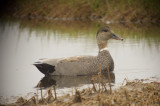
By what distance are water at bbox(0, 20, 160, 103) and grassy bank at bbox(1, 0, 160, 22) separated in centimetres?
454

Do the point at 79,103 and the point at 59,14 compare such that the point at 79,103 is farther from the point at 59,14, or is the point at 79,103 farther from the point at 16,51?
the point at 59,14

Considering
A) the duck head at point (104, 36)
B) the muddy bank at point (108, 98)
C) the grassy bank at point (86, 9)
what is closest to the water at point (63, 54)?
the duck head at point (104, 36)

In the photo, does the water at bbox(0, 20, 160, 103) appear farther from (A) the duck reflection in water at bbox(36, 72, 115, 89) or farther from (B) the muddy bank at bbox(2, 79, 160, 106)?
(B) the muddy bank at bbox(2, 79, 160, 106)

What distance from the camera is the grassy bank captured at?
67.0 feet

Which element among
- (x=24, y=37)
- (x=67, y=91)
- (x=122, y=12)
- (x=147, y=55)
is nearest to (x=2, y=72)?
(x=67, y=91)

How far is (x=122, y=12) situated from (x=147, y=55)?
10.7 metres

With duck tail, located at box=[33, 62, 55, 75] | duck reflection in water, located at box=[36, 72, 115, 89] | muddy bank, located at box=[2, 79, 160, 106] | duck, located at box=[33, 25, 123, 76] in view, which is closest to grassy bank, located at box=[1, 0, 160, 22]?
duck, located at box=[33, 25, 123, 76]

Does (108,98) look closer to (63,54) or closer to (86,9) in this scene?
(63,54)

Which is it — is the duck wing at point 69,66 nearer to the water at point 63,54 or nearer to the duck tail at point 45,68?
the duck tail at point 45,68

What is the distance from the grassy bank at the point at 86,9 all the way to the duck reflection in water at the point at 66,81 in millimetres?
12168

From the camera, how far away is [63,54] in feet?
36.7

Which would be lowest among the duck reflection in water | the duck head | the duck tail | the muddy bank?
the muddy bank

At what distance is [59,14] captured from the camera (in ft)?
81.0

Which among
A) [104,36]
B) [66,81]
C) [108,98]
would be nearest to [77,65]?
[66,81]
